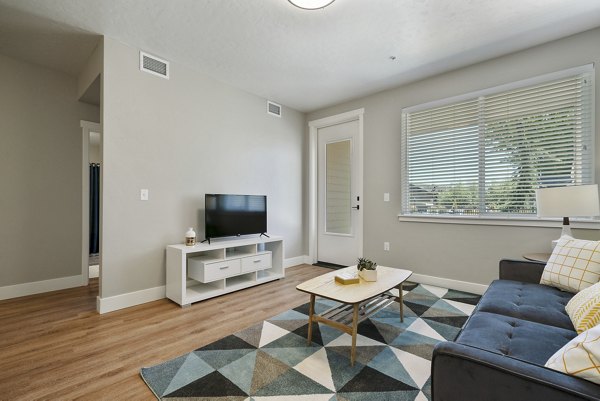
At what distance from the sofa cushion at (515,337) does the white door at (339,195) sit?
9.12 feet

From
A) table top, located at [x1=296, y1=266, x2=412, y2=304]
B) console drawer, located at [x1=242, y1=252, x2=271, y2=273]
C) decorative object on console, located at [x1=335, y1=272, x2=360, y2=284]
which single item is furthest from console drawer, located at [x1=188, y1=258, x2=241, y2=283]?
decorative object on console, located at [x1=335, y1=272, x2=360, y2=284]

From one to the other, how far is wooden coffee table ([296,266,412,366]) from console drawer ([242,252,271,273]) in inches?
55.7

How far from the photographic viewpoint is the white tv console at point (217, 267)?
300cm

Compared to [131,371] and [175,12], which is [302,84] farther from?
[131,371]

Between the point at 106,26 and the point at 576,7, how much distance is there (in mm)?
4119

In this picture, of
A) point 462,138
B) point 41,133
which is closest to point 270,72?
point 462,138

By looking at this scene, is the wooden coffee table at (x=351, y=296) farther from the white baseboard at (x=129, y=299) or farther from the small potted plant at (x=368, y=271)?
the white baseboard at (x=129, y=299)

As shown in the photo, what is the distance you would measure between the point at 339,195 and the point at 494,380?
3833 mm

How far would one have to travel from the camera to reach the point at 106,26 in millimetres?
2607

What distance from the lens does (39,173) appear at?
11.2 feet

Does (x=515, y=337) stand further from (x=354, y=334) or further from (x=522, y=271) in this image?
(x=522, y=271)

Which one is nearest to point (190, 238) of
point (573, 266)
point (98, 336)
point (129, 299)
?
point (129, 299)

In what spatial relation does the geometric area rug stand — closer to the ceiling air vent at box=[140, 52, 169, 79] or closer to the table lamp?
the table lamp

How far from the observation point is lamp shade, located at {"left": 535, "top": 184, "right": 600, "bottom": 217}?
7.23 ft
